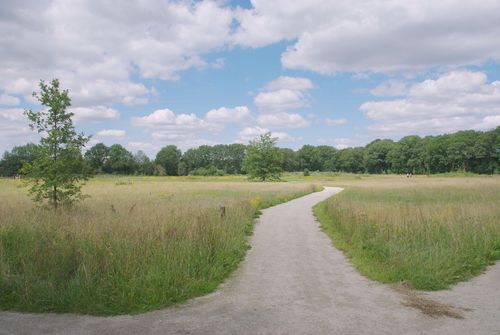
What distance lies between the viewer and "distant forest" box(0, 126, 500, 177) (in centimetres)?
11912

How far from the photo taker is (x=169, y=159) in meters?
152

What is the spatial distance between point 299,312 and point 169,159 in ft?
488

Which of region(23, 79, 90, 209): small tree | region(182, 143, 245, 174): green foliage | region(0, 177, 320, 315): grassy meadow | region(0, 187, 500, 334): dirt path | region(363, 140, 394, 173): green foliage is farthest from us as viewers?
region(182, 143, 245, 174): green foliage

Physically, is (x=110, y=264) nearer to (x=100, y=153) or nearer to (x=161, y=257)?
(x=161, y=257)

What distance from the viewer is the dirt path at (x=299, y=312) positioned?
5.89 metres

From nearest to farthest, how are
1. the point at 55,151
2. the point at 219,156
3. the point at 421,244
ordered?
the point at 421,244 < the point at 55,151 < the point at 219,156

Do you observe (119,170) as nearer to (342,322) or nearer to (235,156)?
(235,156)

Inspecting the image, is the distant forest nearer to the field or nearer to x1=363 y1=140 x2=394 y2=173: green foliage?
x1=363 y1=140 x2=394 y2=173: green foliage

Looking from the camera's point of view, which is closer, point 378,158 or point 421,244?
point 421,244

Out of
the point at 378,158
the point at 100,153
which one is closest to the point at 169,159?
the point at 100,153

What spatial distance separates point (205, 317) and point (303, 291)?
Answer: 2.25 m

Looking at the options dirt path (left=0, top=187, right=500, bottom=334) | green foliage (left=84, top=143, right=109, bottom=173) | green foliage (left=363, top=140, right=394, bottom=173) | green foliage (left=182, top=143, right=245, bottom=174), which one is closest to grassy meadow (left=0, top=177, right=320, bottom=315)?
dirt path (left=0, top=187, right=500, bottom=334)

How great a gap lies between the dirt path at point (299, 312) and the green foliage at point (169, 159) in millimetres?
144326

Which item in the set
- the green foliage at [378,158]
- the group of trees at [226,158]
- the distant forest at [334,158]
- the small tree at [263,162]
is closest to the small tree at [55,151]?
the group of trees at [226,158]
